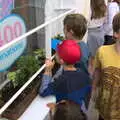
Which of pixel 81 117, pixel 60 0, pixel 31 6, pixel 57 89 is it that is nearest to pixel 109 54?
pixel 57 89

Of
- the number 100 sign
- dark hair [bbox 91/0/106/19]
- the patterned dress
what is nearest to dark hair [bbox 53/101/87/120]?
the patterned dress

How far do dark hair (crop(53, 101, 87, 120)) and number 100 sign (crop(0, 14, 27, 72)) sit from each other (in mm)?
1187

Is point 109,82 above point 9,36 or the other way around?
the other way around

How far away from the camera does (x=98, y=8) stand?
15.7ft

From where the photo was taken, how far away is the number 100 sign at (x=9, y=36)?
299 centimetres

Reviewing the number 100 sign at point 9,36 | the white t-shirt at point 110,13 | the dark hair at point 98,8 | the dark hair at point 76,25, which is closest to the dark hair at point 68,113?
the dark hair at point 76,25

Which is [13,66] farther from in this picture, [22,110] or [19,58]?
[22,110]

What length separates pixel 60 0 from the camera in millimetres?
4660

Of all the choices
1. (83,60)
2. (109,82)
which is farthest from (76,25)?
(109,82)

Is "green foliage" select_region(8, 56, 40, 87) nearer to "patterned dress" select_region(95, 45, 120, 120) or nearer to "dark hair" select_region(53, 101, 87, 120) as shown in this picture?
"patterned dress" select_region(95, 45, 120, 120)

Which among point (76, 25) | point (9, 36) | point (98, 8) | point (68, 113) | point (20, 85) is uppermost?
point (98, 8)

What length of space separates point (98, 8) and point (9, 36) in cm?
205

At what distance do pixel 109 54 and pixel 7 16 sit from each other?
3.54ft

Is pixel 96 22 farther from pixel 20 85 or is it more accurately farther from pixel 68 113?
pixel 68 113
